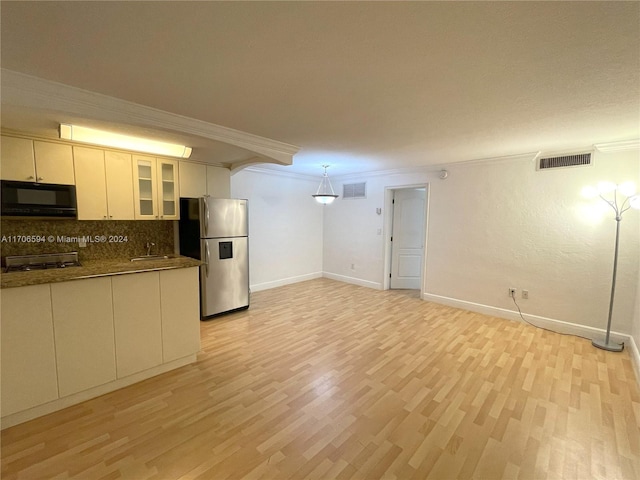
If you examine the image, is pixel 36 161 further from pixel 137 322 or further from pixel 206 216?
pixel 137 322

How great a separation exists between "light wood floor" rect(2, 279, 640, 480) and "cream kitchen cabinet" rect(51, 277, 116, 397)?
206 millimetres

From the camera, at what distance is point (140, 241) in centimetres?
362

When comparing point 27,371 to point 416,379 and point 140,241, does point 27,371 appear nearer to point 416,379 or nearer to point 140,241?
point 140,241

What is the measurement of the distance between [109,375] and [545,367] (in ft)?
13.3

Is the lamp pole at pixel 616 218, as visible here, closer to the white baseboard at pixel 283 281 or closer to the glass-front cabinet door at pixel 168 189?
the white baseboard at pixel 283 281

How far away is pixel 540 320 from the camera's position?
3812 mm

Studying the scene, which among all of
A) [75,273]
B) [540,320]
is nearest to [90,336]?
[75,273]

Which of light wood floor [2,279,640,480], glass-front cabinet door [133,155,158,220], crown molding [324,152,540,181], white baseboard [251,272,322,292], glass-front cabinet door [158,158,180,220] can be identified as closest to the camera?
light wood floor [2,279,640,480]

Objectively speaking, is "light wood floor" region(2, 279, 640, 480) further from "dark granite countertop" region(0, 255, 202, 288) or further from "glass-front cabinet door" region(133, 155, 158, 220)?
"glass-front cabinet door" region(133, 155, 158, 220)

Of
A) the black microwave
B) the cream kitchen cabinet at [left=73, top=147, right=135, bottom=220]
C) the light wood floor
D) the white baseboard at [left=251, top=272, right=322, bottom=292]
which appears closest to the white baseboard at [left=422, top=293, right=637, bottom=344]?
the light wood floor

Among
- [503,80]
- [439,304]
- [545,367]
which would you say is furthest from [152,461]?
[439,304]

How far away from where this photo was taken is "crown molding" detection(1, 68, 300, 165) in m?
1.83

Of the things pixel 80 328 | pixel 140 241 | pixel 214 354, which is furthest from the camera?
pixel 140 241

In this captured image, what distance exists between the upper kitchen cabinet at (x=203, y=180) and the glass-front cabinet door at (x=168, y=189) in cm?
9
